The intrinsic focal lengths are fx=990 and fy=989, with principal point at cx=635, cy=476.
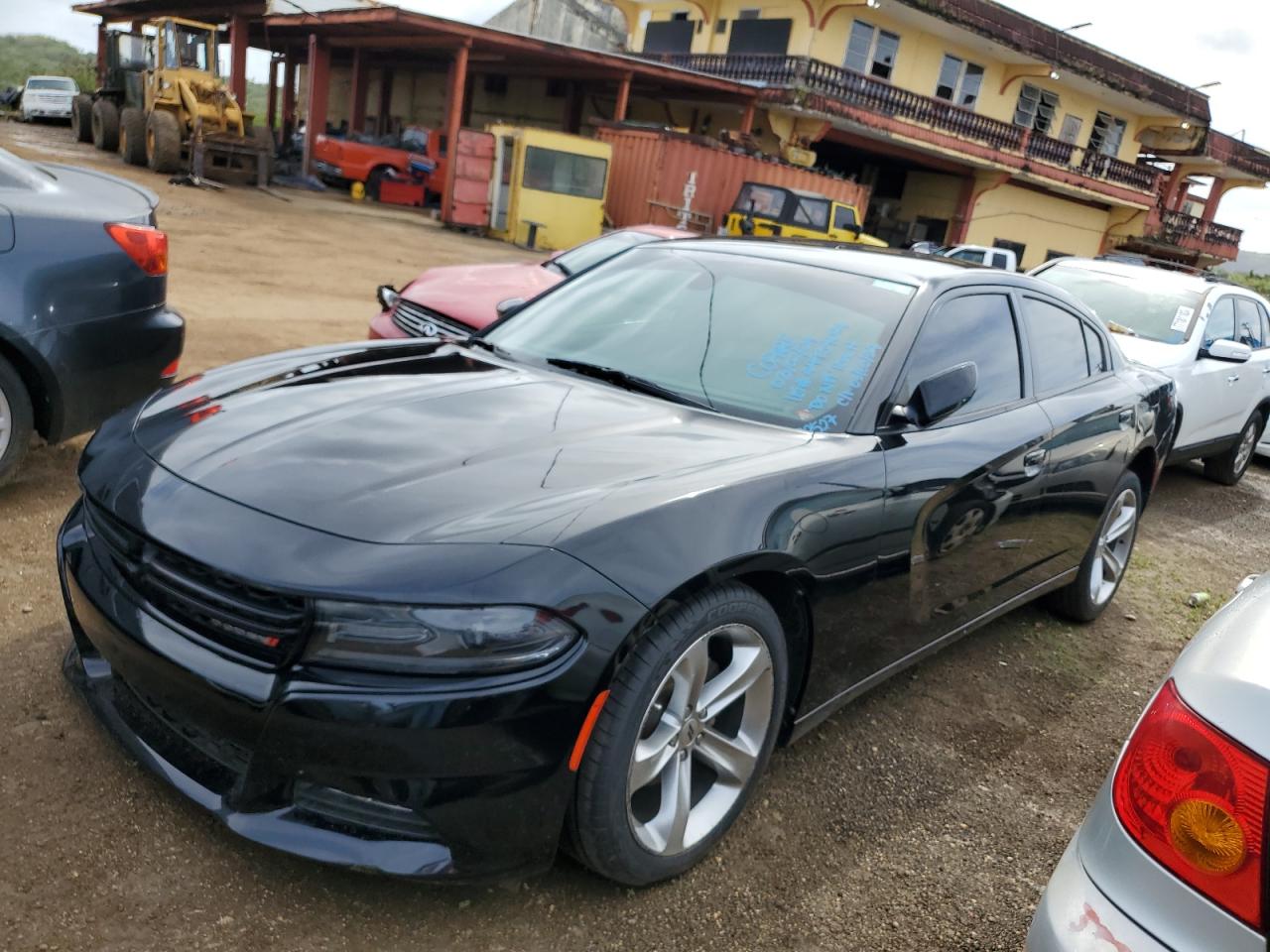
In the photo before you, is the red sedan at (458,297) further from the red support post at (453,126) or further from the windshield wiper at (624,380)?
the red support post at (453,126)

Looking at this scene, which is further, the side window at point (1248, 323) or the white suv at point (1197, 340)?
the side window at point (1248, 323)

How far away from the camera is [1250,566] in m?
6.15

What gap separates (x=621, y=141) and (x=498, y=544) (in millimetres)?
20638

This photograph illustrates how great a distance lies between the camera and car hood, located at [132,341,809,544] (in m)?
→ 2.16

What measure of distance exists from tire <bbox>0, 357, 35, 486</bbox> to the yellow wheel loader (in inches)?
672

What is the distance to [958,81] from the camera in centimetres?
2838

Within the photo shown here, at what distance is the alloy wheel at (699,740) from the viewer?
2285 millimetres

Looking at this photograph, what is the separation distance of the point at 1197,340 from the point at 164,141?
59.9 ft

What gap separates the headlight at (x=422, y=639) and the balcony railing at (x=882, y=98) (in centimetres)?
2402

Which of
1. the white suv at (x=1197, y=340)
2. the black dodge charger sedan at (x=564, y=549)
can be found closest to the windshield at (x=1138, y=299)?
the white suv at (x=1197, y=340)

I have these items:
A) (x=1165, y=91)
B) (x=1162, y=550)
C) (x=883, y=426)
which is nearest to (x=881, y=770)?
(x=883, y=426)

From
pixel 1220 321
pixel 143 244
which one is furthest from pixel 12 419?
pixel 1220 321

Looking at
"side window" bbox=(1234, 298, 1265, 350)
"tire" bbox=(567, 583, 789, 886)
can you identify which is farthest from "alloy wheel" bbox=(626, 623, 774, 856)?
"side window" bbox=(1234, 298, 1265, 350)

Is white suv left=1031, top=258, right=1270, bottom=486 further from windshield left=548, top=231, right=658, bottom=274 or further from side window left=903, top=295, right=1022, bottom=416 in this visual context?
side window left=903, top=295, right=1022, bottom=416
